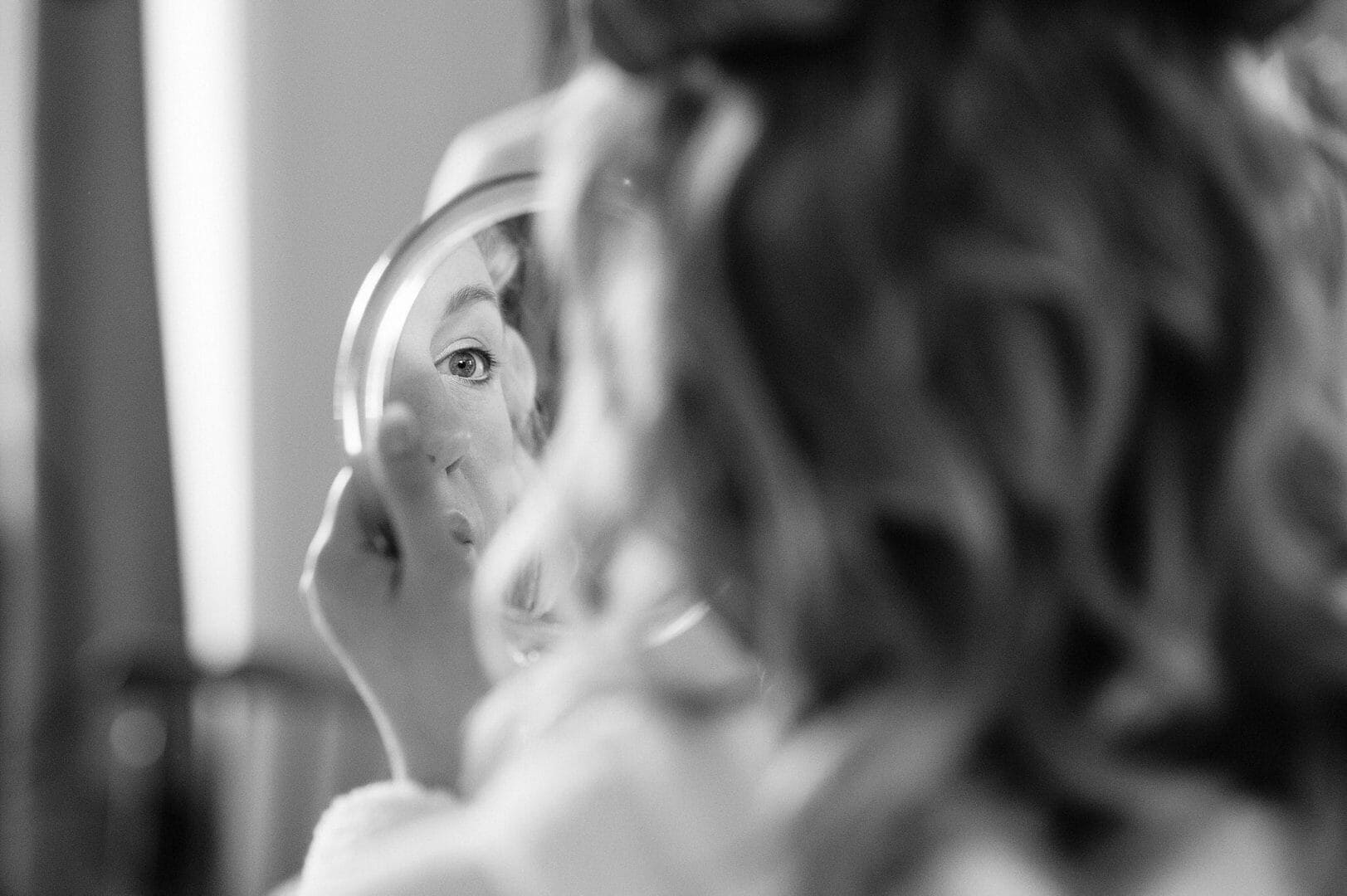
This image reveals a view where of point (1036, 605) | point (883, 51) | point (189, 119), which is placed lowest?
point (1036, 605)

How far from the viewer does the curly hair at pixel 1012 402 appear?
448 millimetres

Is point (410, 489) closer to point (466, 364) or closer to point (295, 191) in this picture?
point (466, 364)

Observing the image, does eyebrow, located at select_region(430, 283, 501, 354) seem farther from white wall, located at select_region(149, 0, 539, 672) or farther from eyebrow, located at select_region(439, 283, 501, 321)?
white wall, located at select_region(149, 0, 539, 672)

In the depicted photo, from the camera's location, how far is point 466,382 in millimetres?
737

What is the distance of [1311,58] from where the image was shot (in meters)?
0.57

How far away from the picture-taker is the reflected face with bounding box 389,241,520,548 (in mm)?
718

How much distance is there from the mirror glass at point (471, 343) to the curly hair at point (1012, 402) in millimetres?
258

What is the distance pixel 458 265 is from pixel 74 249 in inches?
56.6

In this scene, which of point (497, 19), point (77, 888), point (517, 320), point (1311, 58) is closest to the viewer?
point (1311, 58)

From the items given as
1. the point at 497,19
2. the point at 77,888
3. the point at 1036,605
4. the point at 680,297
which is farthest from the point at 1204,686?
the point at 77,888

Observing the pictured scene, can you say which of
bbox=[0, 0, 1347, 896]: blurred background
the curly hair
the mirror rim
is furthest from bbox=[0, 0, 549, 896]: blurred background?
the curly hair

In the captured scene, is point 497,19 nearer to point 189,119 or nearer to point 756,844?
point 189,119

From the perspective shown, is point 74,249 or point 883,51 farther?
point 74,249

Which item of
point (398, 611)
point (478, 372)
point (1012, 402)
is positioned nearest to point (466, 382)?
point (478, 372)
